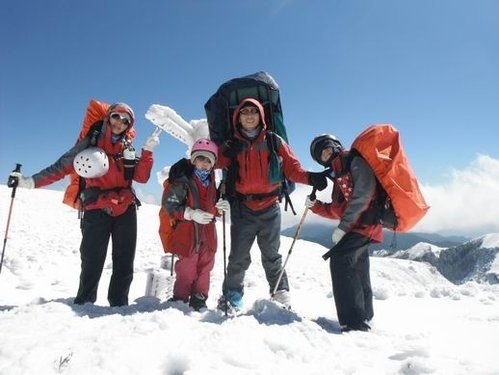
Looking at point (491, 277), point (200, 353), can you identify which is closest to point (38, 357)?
point (200, 353)

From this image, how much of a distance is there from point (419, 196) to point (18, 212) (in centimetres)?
2183

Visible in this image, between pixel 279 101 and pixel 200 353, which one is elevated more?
pixel 279 101

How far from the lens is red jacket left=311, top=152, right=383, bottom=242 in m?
4.95

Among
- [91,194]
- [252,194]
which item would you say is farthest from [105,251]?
[252,194]

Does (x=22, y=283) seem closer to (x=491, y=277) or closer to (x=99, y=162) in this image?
(x=99, y=162)

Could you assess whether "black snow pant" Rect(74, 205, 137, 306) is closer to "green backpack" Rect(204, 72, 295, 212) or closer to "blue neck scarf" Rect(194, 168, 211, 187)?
"blue neck scarf" Rect(194, 168, 211, 187)

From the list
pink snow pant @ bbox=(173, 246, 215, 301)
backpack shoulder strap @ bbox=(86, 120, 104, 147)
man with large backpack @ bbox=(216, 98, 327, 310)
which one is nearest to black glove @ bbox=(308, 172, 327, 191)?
man with large backpack @ bbox=(216, 98, 327, 310)

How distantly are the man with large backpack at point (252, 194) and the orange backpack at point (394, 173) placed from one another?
3.68 feet

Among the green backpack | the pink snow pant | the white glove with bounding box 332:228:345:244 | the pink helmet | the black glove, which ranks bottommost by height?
the pink snow pant

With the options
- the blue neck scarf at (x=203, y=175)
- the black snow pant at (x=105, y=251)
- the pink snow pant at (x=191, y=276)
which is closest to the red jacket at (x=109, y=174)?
the black snow pant at (x=105, y=251)

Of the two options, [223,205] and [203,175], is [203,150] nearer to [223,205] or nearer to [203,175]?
[203,175]

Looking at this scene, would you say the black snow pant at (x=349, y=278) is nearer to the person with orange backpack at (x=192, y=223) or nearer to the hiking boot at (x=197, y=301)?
the person with orange backpack at (x=192, y=223)

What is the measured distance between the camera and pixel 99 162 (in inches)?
211

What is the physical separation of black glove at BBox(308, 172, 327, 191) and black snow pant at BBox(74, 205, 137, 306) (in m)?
2.95
